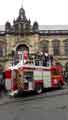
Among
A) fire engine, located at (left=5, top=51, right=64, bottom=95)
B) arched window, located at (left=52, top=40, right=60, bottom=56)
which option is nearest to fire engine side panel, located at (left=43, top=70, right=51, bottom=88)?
fire engine, located at (left=5, top=51, right=64, bottom=95)

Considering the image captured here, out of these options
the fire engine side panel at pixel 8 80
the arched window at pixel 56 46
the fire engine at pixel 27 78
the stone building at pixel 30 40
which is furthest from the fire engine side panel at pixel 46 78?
the arched window at pixel 56 46

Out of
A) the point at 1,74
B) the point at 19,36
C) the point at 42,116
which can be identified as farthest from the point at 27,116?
the point at 19,36

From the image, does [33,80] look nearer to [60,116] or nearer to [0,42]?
[60,116]

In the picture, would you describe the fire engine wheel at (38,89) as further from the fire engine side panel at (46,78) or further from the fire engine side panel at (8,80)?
the fire engine side panel at (8,80)

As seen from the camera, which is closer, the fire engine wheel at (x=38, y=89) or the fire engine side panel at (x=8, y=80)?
the fire engine side panel at (x=8, y=80)

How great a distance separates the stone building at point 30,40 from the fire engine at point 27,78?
98.0 ft

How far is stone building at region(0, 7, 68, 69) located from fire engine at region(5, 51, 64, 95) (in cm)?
2986

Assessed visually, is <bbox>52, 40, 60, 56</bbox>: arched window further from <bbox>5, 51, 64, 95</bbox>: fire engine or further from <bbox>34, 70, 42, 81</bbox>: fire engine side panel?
<bbox>34, 70, 42, 81</bbox>: fire engine side panel

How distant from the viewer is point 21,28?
58625mm

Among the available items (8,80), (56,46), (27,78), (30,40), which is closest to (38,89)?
(27,78)

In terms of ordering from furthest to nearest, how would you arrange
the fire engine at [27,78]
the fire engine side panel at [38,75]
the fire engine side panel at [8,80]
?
1. the fire engine side panel at [38,75]
2. the fire engine side panel at [8,80]
3. the fire engine at [27,78]

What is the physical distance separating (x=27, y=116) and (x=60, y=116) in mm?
1462

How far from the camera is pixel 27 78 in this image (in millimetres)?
26062

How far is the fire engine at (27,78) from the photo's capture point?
25.8 meters
